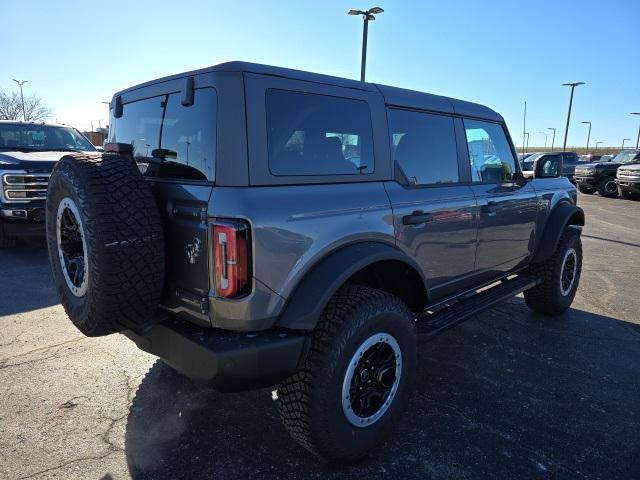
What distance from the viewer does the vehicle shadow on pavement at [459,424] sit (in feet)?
7.86

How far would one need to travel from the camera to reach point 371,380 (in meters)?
2.53

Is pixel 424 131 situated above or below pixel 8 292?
above

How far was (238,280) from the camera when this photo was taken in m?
2.01

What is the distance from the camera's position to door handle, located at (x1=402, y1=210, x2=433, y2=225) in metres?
2.74

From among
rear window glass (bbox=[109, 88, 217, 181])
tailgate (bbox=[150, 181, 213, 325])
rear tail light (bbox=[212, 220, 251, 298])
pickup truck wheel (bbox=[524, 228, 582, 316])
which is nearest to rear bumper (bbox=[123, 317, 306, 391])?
tailgate (bbox=[150, 181, 213, 325])

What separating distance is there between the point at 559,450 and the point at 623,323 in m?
2.69

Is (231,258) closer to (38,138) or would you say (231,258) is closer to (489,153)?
(489,153)

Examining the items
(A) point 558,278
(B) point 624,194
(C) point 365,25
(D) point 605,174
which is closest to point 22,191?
(A) point 558,278

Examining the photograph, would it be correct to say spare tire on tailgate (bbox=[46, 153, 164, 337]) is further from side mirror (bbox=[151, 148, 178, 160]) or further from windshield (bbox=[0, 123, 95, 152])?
windshield (bbox=[0, 123, 95, 152])

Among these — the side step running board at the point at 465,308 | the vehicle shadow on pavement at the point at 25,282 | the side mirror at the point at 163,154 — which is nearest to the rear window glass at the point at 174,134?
the side mirror at the point at 163,154

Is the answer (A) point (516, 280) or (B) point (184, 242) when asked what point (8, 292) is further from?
(A) point (516, 280)

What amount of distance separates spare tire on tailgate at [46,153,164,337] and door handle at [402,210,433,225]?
54.8 inches

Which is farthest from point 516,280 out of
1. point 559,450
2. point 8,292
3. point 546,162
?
point 8,292

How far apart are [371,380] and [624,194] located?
A: 66.5 feet
